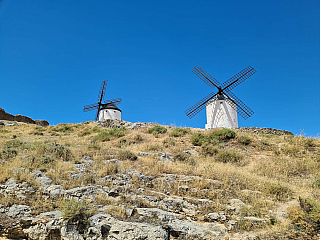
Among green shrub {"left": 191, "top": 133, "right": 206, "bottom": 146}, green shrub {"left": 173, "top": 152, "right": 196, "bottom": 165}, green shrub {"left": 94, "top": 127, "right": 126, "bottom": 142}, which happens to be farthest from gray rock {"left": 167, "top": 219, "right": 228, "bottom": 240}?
green shrub {"left": 94, "top": 127, "right": 126, "bottom": 142}

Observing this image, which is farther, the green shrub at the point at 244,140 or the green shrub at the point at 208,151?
the green shrub at the point at 244,140

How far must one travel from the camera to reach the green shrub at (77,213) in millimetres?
5469

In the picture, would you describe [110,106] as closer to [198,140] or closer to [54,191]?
[198,140]

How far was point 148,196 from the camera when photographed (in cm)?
693

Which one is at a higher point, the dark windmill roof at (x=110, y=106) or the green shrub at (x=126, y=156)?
the dark windmill roof at (x=110, y=106)

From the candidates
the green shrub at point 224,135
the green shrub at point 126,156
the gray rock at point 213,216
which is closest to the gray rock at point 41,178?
the green shrub at point 126,156

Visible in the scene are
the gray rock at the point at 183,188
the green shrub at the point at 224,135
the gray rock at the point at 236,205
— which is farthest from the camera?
the green shrub at the point at 224,135

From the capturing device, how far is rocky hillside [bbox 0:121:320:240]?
5.40 meters

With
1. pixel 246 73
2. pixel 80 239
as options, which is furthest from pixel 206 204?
pixel 246 73

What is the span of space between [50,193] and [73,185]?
0.67 meters

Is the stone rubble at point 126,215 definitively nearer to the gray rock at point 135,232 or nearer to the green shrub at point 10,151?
the gray rock at point 135,232

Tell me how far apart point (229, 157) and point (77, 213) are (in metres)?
8.37

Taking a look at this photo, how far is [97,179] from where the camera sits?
Result: 25.4 feet

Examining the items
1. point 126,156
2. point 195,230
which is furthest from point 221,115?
point 195,230
